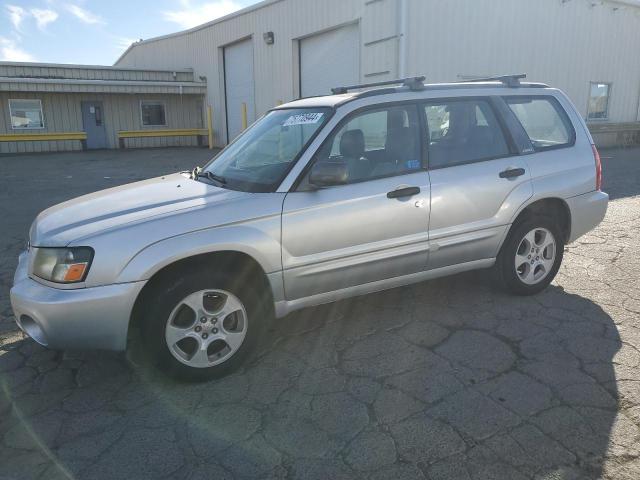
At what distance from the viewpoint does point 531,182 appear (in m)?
4.13

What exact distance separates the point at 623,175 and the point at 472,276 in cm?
909

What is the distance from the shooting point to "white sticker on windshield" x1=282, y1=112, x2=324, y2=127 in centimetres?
365

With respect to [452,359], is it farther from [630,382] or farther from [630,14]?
[630,14]

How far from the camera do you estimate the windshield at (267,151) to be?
11.3 ft

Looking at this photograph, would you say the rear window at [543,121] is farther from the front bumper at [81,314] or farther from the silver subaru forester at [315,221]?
the front bumper at [81,314]

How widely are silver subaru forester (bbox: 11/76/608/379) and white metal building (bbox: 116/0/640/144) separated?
966 cm

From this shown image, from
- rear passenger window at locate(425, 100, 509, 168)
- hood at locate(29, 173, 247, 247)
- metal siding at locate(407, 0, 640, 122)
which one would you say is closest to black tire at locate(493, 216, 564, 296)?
rear passenger window at locate(425, 100, 509, 168)

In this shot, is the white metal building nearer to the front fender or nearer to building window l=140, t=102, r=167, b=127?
building window l=140, t=102, r=167, b=127

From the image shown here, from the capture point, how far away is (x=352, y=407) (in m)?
2.87

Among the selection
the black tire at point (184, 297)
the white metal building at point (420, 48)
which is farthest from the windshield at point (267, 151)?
the white metal building at point (420, 48)

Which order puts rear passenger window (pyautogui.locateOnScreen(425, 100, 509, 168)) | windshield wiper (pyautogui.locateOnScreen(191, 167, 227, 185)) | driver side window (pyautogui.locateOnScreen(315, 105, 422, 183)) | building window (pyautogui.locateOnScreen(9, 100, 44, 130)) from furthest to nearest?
building window (pyautogui.locateOnScreen(9, 100, 44, 130))
rear passenger window (pyautogui.locateOnScreen(425, 100, 509, 168))
windshield wiper (pyautogui.locateOnScreen(191, 167, 227, 185))
driver side window (pyautogui.locateOnScreen(315, 105, 422, 183))

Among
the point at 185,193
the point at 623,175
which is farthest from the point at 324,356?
the point at 623,175

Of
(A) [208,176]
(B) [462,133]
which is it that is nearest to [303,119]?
(A) [208,176]

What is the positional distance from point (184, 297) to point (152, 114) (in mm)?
24019
